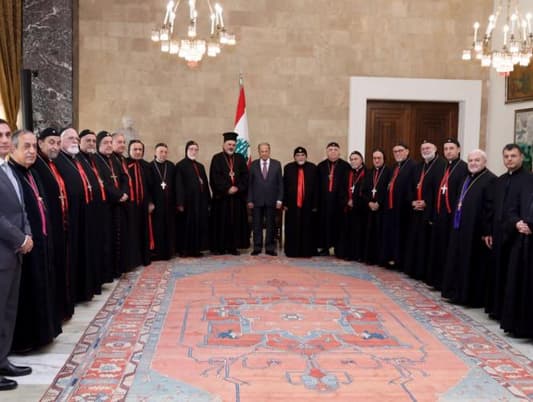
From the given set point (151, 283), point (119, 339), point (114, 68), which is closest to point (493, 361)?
point (119, 339)

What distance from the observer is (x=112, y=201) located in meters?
7.29

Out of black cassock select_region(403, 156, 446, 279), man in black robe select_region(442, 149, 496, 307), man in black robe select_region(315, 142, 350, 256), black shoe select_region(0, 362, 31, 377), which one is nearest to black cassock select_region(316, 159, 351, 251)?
man in black robe select_region(315, 142, 350, 256)

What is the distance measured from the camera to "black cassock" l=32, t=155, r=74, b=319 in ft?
17.0

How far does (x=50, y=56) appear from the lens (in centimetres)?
996

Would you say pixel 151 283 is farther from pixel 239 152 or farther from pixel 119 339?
pixel 239 152

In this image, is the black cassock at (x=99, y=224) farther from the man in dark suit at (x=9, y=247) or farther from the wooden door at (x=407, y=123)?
the wooden door at (x=407, y=123)

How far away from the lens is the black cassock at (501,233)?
568 centimetres

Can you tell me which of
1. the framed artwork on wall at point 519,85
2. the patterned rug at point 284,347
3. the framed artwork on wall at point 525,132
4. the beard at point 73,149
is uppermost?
the framed artwork on wall at point 519,85

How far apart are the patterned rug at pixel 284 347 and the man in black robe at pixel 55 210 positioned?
41cm

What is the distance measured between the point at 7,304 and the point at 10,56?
500cm

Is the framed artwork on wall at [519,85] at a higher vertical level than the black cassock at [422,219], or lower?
higher

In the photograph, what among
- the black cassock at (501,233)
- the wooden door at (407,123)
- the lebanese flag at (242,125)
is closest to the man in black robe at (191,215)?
the lebanese flag at (242,125)

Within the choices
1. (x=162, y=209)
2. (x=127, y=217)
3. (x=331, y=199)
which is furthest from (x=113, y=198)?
(x=331, y=199)

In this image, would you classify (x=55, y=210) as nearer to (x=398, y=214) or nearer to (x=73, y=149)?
(x=73, y=149)
